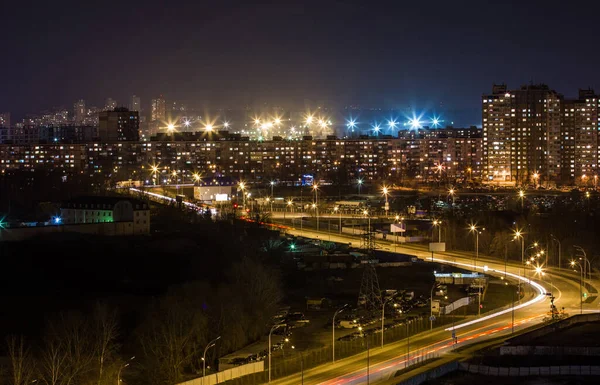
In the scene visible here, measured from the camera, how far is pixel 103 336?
14352 millimetres

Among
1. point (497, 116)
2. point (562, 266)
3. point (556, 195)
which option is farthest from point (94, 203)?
point (497, 116)

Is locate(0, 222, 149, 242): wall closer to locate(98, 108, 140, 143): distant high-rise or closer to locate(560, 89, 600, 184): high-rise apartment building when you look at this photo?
locate(98, 108, 140, 143): distant high-rise

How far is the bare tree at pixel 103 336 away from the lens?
1354 cm

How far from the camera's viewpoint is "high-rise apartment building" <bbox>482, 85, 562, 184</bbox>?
6162 centimetres

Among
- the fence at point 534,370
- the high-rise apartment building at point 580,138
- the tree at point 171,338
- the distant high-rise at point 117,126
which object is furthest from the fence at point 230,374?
the high-rise apartment building at point 580,138

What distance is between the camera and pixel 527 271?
81.6ft

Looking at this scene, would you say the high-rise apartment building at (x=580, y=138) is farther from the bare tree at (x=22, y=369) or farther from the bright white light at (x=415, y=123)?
the bare tree at (x=22, y=369)

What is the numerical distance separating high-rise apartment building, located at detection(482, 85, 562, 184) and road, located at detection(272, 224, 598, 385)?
122ft

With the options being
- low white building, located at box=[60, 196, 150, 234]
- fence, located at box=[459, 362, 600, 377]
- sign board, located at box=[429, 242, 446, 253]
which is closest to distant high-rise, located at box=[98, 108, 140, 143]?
low white building, located at box=[60, 196, 150, 234]

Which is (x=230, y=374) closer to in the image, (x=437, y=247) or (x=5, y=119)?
(x=437, y=247)

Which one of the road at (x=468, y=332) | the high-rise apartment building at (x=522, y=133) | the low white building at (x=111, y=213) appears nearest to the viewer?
the road at (x=468, y=332)

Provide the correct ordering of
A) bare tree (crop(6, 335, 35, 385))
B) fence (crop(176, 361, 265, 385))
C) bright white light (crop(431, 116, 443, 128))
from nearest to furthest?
1. bare tree (crop(6, 335, 35, 385))
2. fence (crop(176, 361, 265, 385))
3. bright white light (crop(431, 116, 443, 128))

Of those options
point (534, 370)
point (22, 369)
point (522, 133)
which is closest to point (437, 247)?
point (534, 370)

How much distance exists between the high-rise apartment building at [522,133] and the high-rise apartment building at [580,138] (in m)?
1.17
